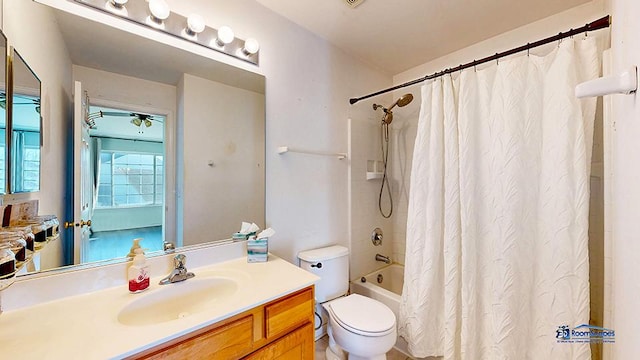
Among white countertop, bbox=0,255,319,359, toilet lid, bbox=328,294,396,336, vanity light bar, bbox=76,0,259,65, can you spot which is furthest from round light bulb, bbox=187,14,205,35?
toilet lid, bbox=328,294,396,336

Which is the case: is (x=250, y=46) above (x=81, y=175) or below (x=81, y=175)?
above

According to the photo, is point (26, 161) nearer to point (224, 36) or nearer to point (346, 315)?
point (224, 36)

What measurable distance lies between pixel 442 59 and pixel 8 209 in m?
2.79

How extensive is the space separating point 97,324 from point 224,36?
1423 millimetres

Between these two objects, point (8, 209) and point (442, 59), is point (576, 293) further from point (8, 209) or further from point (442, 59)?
point (8, 209)

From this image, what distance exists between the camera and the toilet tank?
1644 mm

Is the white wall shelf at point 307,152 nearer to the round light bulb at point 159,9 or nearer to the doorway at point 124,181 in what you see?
the doorway at point 124,181

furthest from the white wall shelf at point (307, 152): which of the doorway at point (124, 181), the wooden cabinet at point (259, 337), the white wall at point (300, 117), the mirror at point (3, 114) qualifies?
the mirror at point (3, 114)

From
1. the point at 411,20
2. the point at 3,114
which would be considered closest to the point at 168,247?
the point at 3,114

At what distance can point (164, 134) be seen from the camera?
122cm

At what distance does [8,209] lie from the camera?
2.54 feet

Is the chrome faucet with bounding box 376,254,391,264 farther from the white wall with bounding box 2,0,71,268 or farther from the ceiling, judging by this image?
the white wall with bounding box 2,0,71,268

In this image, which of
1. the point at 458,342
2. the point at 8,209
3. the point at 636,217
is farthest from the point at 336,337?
the point at 8,209

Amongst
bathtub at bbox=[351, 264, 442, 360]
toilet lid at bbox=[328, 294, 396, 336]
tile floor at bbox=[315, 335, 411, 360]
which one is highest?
toilet lid at bbox=[328, 294, 396, 336]
